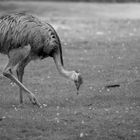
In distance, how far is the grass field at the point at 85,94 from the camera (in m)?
8.08

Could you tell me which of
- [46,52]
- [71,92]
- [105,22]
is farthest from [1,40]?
[105,22]

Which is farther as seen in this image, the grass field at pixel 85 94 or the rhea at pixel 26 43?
the rhea at pixel 26 43

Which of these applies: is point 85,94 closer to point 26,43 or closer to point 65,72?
point 65,72

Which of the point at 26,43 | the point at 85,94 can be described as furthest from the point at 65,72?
the point at 85,94

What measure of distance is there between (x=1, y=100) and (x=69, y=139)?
2687mm

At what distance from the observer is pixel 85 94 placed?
10.6 metres

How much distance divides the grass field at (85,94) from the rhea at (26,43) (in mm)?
509

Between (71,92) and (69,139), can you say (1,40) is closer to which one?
(71,92)

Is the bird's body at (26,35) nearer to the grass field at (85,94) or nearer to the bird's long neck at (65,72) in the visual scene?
the bird's long neck at (65,72)

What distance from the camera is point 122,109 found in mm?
9289

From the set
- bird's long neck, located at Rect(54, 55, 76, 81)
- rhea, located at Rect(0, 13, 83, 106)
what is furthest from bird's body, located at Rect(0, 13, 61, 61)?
bird's long neck, located at Rect(54, 55, 76, 81)

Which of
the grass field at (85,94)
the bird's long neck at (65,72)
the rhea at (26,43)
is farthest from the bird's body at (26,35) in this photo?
the grass field at (85,94)

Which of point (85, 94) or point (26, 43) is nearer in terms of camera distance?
point (26, 43)

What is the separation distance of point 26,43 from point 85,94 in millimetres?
1614
